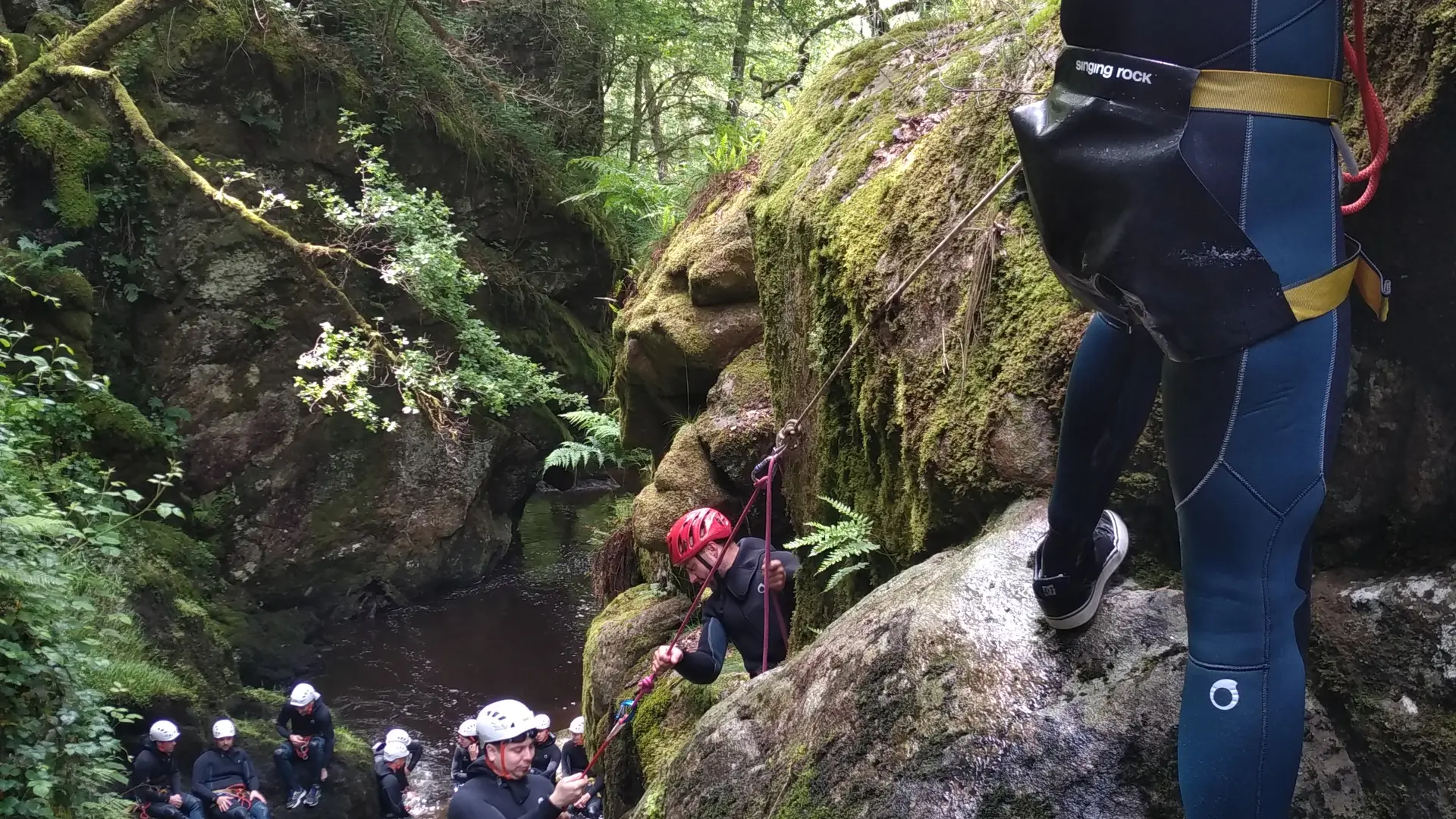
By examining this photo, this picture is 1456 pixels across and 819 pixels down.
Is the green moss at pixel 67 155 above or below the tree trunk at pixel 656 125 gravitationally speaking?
above

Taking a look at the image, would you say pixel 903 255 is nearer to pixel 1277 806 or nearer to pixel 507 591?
pixel 1277 806

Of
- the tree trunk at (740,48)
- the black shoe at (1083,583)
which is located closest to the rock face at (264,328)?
the tree trunk at (740,48)

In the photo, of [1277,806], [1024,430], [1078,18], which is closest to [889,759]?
[1277,806]

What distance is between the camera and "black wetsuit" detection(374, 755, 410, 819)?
11.1m

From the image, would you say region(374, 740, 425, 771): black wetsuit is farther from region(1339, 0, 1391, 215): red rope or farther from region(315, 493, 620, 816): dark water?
region(1339, 0, 1391, 215): red rope

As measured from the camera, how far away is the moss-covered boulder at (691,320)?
7.22m

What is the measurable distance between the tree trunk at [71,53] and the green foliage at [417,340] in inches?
95.9

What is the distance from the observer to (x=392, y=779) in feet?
36.4

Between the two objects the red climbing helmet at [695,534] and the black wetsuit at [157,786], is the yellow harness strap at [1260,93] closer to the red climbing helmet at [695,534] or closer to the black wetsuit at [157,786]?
the red climbing helmet at [695,534]

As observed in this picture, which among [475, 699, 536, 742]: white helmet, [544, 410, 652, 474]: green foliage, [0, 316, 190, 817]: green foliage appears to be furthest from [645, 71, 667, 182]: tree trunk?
[475, 699, 536, 742]: white helmet

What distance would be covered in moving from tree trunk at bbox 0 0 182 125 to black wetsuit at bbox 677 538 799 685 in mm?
9106

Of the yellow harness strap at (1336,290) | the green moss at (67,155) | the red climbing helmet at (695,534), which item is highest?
the green moss at (67,155)

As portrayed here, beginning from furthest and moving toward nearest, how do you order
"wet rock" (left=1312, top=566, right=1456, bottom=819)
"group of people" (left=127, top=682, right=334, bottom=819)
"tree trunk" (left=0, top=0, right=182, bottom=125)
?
"tree trunk" (left=0, top=0, right=182, bottom=125) < "group of people" (left=127, top=682, right=334, bottom=819) < "wet rock" (left=1312, top=566, right=1456, bottom=819)

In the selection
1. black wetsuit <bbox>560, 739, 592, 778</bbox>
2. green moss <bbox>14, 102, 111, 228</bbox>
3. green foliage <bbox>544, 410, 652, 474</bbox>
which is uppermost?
green moss <bbox>14, 102, 111, 228</bbox>
